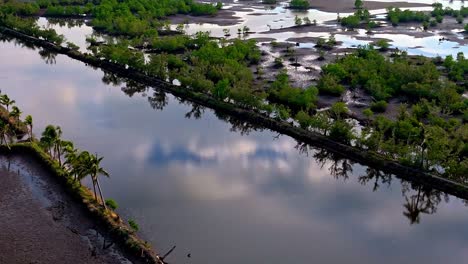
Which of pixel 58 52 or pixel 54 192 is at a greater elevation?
pixel 58 52

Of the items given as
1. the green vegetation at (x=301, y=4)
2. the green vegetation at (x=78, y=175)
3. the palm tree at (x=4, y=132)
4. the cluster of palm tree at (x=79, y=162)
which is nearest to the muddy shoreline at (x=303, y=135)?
the green vegetation at (x=78, y=175)

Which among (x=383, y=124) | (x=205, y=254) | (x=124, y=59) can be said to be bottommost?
(x=205, y=254)

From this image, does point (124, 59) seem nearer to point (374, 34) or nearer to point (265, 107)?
point (265, 107)

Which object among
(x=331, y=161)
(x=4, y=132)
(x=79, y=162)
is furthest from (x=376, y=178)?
(x=4, y=132)

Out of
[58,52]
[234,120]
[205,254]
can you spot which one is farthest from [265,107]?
[58,52]

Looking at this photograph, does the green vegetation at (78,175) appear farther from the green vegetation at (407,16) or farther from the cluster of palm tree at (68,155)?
the green vegetation at (407,16)

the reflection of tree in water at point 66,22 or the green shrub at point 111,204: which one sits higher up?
the reflection of tree in water at point 66,22
